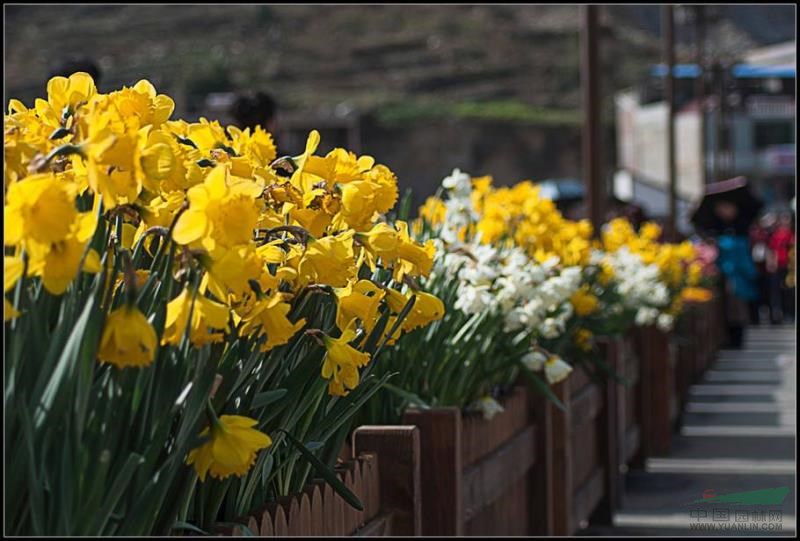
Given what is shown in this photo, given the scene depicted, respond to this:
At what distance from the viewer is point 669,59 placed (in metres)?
20.5

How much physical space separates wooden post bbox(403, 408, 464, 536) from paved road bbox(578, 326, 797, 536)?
100 inches

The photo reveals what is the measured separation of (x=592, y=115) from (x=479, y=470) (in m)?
5.71

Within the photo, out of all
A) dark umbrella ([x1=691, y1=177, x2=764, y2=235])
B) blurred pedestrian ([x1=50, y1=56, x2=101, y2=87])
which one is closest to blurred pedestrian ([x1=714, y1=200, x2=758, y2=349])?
dark umbrella ([x1=691, y1=177, x2=764, y2=235])

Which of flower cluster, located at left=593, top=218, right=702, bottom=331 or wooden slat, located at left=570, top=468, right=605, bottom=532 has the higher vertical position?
flower cluster, located at left=593, top=218, right=702, bottom=331

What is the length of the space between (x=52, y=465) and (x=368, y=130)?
86.7 m

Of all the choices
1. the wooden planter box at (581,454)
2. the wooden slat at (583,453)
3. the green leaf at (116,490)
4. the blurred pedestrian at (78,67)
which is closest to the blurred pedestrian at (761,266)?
the wooden planter box at (581,454)

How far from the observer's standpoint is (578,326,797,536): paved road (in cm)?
652

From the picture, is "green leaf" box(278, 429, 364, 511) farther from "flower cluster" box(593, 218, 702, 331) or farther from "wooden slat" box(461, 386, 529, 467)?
"flower cluster" box(593, 218, 702, 331)

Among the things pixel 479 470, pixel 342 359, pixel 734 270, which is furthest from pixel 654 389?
pixel 734 270

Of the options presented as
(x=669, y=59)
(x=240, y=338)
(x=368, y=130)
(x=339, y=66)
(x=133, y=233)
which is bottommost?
(x=240, y=338)

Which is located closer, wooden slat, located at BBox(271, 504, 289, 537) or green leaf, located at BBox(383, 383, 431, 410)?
wooden slat, located at BBox(271, 504, 289, 537)

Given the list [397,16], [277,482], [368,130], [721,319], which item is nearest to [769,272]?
[721,319]

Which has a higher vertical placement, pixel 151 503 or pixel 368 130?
pixel 368 130

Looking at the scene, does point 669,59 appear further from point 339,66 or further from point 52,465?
point 339,66
